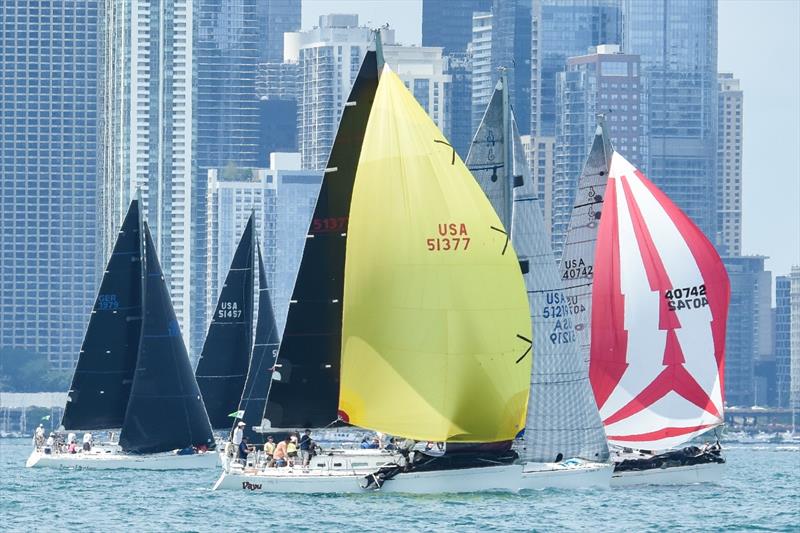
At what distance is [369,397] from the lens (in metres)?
45.2

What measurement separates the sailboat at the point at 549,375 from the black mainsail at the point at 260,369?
15.1 meters

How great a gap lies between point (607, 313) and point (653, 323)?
105 cm

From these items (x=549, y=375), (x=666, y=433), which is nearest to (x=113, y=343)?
(x=666, y=433)

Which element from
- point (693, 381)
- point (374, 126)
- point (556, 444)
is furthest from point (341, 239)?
point (693, 381)

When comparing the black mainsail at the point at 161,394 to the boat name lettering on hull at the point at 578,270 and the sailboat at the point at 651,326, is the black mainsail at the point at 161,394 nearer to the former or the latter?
the boat name lettering on hull at the point at 578,270

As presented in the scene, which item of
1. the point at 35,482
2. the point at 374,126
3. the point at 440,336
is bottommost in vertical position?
the point at 35,482

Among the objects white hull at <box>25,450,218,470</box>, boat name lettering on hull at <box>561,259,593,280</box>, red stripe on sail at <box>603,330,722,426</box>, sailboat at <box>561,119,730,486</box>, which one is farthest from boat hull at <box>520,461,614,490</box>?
white hull at <box>25,450,218,470</box>

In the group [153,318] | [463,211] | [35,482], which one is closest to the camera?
[463,211]

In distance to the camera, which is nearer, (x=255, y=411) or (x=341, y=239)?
(x=341, y=239)

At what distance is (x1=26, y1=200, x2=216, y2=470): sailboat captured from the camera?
64938 mm

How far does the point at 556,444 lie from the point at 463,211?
A: 6.32 m

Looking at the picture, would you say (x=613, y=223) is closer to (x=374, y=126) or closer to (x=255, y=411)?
(x=374, y=126)

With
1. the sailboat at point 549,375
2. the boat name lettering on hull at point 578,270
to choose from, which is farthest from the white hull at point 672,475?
the boat name lettering on hull at point 578,270

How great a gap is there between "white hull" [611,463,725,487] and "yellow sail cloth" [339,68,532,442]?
7154mm
